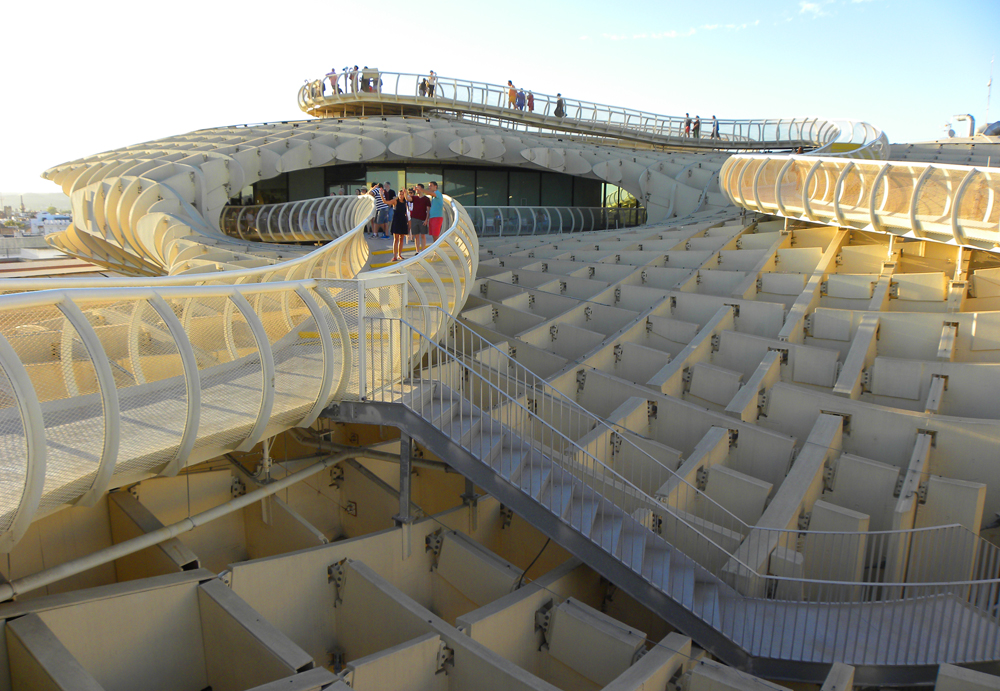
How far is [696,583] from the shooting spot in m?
7.97

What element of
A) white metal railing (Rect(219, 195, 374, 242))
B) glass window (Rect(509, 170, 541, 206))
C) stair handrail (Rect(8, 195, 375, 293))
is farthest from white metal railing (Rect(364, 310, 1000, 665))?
glass window (Rect(509, 170, 541, 206))

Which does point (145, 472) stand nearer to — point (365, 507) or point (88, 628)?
point (88, 628)

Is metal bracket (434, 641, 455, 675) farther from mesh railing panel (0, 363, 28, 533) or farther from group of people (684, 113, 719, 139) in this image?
group of people (684, 113, 719, 139)

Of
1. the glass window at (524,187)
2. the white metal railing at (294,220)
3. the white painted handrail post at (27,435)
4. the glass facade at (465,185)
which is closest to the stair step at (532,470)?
the white painted handrail post at (27,435)

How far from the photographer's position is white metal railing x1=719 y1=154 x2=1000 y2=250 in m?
10.9

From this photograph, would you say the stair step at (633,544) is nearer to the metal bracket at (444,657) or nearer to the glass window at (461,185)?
the metal bracket at (444,657)

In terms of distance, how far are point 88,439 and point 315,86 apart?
31.6m

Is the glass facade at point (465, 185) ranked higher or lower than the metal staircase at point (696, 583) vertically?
higher

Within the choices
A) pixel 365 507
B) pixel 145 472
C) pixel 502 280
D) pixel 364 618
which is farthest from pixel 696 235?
pixel 145 472

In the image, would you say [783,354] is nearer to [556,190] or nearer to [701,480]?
[701,480]

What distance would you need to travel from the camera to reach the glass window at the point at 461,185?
27203 mm

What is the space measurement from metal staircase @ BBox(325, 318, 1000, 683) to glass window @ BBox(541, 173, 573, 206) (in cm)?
2263

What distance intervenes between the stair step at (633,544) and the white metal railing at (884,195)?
800 cm

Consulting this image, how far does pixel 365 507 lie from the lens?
1073cm
